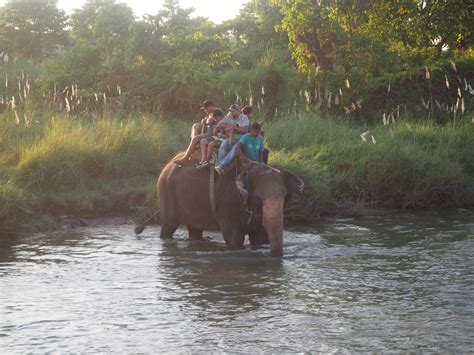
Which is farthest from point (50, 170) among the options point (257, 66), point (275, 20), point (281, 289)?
point (275, 20)

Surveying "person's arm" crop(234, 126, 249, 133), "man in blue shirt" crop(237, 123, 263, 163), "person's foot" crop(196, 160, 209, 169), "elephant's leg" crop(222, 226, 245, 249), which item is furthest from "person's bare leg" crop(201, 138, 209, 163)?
"elephant's leg" crop(222, 226, 245, 249)

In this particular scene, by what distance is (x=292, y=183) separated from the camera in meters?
10.7

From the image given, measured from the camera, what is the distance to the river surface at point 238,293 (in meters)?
7.11

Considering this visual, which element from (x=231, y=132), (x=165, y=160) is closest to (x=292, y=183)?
(x=231, y=132)

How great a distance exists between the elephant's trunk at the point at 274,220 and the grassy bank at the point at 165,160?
356cm

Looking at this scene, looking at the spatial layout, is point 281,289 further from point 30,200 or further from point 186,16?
point 186,16

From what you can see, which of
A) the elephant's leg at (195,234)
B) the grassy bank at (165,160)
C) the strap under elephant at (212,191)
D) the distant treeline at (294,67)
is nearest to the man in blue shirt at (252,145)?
the strap under elephant at (212,191)

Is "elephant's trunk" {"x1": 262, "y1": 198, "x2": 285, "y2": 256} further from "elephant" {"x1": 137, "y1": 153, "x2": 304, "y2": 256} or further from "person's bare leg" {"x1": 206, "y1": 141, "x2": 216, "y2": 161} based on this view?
"person's bare leg" {"x1": 206, "y1": 141, "x2": 216, "y2": 161}

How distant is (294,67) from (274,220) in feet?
48.6

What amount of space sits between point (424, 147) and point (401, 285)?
8443 mm

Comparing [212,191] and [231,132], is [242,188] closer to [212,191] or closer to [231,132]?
Result: [212,191]

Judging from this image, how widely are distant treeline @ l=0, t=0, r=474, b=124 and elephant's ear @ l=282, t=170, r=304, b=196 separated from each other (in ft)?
31.9

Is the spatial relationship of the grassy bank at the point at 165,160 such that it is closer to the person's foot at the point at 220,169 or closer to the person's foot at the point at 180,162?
the person's foot at the point at 180,162

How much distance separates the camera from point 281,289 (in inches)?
354
